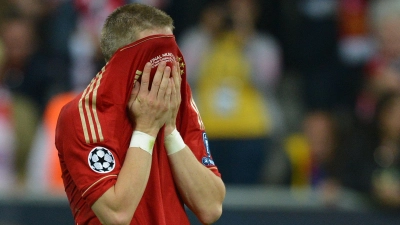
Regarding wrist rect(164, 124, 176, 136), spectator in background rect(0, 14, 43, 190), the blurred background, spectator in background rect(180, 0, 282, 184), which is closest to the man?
wrist rect(164, 124, 176, 136)

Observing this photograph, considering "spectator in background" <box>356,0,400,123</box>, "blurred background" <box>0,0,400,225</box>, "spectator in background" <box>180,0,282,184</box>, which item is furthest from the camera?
"spectator in background" <box>356,0,400,123</box>

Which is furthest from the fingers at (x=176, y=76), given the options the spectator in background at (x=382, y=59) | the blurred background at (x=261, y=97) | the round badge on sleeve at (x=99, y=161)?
the spectator in background at (x=382, y=59)

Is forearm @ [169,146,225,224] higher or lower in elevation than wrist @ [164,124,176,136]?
lower

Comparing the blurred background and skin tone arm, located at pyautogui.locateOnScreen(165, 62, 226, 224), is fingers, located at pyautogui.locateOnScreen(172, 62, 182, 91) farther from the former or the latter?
the blurred background

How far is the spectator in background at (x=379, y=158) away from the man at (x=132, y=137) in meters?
3.68

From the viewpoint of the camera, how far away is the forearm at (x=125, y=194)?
3.06 meters

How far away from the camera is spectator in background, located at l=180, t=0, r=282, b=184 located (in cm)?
753

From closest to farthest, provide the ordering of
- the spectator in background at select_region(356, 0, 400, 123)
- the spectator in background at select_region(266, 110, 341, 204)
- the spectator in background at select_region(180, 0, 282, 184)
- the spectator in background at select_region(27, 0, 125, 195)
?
the spectator in background at select_region(266, 110, 341, 204) < the spectator in background at select_region(27, 0, 125, 195) < the spectator in background at select_region(180, 0, 282, 184) < the spectator in background at select_region(356, 0, 400, 123)

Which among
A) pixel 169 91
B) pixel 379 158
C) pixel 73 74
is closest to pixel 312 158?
pixel 379 158

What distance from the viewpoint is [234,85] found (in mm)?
7562

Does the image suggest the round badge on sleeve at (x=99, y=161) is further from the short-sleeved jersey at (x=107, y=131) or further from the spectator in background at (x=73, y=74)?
the spectator in background at (x=73, y=74)

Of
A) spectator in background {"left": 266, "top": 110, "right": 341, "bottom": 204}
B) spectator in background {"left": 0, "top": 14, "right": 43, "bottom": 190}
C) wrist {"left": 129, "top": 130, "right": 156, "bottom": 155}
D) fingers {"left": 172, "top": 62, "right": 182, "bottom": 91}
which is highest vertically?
fingers {"left": 172, "top": 62, "right": 182, "bottom": 91}

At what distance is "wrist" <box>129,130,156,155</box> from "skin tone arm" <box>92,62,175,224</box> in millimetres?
16

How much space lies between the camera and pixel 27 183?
287 inches
